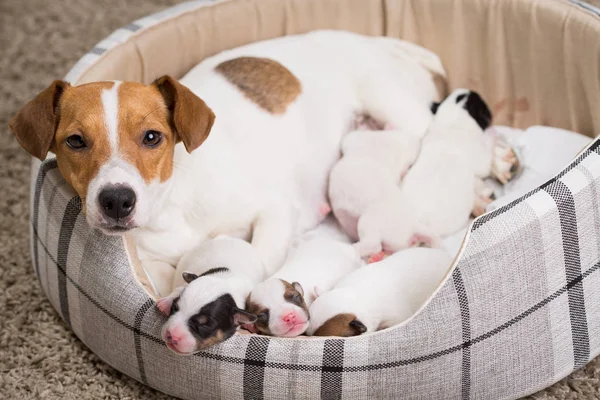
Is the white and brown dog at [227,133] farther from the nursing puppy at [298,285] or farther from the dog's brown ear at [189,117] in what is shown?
the nursing puppy at [298,285]

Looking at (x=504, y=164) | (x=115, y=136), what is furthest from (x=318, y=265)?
(x=504, y=164)

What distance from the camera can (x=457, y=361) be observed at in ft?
6.25

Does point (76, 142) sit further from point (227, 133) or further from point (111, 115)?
point (227, 133)

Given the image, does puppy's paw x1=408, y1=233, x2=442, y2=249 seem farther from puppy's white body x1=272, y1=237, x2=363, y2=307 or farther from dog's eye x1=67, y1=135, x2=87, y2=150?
dog's eye x1=67, y1=135, x2=87, y2=150

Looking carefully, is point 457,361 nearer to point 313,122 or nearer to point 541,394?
point 541,394

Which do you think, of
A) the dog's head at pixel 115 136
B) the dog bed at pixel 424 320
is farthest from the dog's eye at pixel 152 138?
the dog bed at pixel 424 320

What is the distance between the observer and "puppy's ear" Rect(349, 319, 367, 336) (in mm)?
1935

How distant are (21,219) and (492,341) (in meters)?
1.82

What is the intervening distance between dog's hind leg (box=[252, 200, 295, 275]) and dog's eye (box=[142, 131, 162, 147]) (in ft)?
1.62

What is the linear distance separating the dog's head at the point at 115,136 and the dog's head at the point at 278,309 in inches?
14.4

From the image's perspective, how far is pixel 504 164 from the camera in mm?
2834

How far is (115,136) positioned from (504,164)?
4.71ft

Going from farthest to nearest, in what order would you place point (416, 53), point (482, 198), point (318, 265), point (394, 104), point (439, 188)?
point (416, 53), point (394, 104), point (482, 198), point (439, 188), point (318, 265)

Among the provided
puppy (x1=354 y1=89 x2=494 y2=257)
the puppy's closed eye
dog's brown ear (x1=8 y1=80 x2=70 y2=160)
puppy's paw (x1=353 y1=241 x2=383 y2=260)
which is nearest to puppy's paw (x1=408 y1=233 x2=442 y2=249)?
puppy (x1=354 y1=89 x2=494 y2=257)
